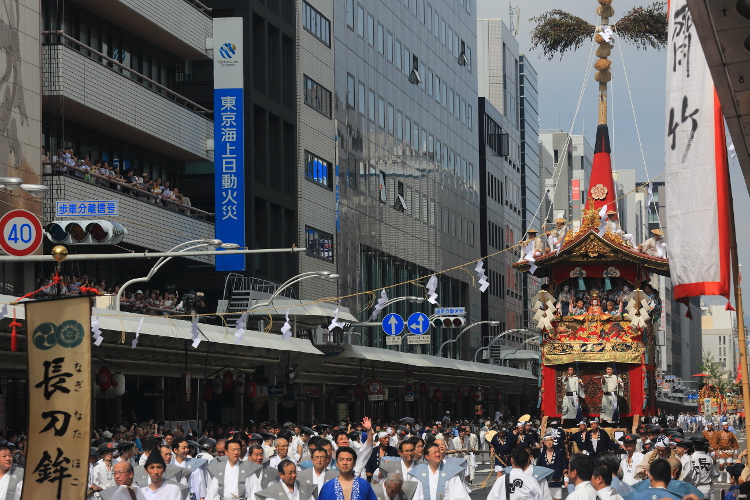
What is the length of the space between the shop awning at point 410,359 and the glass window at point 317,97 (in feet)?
35.9

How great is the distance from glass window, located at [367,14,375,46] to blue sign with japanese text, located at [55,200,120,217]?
30.3m

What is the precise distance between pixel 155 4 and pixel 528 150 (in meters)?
68.7

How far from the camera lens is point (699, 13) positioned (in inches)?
283

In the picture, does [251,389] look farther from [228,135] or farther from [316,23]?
[316,23]

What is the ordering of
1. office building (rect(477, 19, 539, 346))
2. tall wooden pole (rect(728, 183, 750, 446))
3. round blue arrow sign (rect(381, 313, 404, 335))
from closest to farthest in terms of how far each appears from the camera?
tall wooden pole (rect(728, 183, 750, 446)), round blue arrow sign (rect(381, 313, 404, 335)), office building (rect(477, 19, 539, 346))

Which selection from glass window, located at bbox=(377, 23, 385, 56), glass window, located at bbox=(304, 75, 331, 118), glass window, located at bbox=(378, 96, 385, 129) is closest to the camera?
glass window, located at bbox=(304, 75, 331, 118)

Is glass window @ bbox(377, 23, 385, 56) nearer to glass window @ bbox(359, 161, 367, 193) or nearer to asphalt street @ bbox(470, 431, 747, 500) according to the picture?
glass window @ bbox(359, 161, 367, 193)

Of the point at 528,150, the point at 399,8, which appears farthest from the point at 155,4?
the point at 528,150

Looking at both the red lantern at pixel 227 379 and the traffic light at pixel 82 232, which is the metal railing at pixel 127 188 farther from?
the traffic light at pixel 82 232

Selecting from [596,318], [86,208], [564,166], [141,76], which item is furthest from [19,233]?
[564,166]

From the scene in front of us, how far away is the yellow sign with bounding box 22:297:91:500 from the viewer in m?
10.3

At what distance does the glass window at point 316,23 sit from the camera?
162 feet

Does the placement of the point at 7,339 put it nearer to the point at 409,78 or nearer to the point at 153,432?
the point at 153,432

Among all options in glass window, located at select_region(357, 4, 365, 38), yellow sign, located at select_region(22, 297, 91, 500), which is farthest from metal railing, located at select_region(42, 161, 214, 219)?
yellow sign, located at select_region(22, 297, 91, 500)
